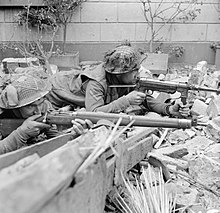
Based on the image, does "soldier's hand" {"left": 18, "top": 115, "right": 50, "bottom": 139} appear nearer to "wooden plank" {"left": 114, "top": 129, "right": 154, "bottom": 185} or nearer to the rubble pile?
"wooden plank" {"left": 114, "top": 129, "right": 154, "bottom": 185}

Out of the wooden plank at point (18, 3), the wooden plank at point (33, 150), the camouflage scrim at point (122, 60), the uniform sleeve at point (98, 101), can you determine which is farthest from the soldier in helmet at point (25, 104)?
the wooden plank at point (18, 3)

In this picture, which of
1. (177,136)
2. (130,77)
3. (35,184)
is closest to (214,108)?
(177,136)

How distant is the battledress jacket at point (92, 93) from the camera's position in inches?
153

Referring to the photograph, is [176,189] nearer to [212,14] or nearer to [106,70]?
[106,70]

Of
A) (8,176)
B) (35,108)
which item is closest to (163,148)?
(35,108)

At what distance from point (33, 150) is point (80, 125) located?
0.69 meters

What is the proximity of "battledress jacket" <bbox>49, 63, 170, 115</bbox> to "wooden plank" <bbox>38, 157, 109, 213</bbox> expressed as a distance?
1869 millimetres

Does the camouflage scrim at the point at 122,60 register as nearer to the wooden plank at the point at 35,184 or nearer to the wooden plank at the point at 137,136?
the wooden plank at the point at 137,136

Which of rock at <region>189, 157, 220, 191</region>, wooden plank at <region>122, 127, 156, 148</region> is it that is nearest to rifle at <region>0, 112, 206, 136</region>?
wooden plank at <region>122, 127, 156, 148</region>

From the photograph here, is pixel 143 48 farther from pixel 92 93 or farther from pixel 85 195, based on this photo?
pixel 85 195

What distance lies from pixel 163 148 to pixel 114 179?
62.0 inches

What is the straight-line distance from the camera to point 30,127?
299 centimetres

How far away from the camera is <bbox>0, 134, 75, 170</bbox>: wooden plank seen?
177 cm

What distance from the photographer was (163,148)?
3898mm
